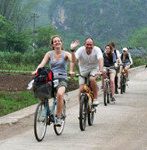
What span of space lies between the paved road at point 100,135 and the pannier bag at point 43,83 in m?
0.82

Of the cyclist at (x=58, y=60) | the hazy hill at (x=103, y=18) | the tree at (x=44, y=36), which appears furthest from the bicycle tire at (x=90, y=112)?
the hazy hill at (x=103, y=18)

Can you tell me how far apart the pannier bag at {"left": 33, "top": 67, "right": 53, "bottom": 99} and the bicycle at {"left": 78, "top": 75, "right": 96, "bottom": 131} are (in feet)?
4.15

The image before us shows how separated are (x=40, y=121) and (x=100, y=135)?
142 cm

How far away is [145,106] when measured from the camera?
1748 cm

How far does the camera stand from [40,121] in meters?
10.6

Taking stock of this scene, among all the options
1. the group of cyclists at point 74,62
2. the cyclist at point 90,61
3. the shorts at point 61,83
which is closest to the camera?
the shorts at point 61,83

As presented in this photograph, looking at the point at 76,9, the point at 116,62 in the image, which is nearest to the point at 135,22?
the point at 76,9

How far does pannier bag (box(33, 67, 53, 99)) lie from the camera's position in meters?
10.7

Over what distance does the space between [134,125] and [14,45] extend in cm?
6128

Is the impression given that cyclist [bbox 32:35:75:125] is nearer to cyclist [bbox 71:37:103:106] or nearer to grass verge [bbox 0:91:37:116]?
cyclist [bbox 71:37:103:106]

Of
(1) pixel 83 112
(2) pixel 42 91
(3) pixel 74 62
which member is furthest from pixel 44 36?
(2) pixel 42 91

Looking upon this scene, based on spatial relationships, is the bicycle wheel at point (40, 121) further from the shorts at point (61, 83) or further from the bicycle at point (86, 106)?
the bicycle at point (86, 106)

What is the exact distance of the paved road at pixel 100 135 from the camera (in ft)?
33.6

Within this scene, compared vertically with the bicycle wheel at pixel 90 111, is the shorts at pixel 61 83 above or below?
above
